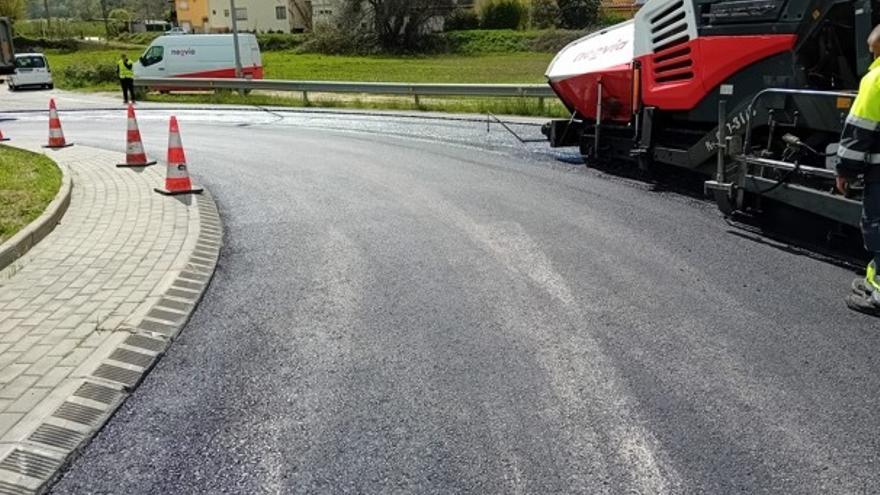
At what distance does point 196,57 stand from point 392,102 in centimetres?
1561

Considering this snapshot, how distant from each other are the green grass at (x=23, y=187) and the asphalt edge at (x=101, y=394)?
7.65ft

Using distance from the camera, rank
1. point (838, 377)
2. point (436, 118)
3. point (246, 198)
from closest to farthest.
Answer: point (838, 377), point (246, 198), point (436, 118)

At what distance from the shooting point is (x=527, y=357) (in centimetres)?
427

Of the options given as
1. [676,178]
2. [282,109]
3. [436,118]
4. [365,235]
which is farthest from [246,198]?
[282,109]

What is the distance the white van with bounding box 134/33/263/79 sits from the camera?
111ft

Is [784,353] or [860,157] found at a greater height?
[860,157]

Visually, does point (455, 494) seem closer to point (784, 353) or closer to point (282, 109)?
point (784, 353)

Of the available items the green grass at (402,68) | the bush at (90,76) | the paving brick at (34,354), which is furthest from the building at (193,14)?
the paving brick at (34,354)

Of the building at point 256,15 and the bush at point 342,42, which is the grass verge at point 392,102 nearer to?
the bush at point 342,42

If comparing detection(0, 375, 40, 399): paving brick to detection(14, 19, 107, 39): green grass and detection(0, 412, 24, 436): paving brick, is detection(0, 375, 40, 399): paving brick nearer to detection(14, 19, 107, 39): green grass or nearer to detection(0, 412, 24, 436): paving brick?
detection(0, 412, 24, 436): paving brick

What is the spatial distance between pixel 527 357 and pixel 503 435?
2.92ft

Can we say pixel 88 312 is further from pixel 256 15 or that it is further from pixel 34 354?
pixel 256 15

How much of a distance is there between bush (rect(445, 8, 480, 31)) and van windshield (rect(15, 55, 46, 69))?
45.8 metres

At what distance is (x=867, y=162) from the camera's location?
484cm
